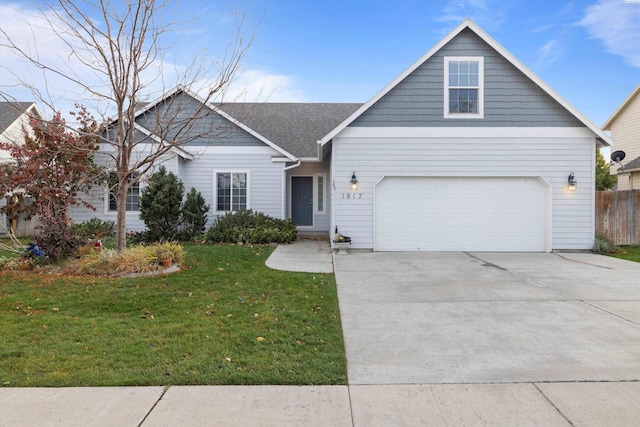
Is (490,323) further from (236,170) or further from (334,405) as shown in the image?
(236,170)

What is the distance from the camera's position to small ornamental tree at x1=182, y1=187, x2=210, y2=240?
40.6 ft

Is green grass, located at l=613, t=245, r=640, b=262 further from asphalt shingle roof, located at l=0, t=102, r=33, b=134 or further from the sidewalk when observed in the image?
asphalt shingle roof, located at l=0, t=102, r=33, b=134

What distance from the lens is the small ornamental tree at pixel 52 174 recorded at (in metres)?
8.15

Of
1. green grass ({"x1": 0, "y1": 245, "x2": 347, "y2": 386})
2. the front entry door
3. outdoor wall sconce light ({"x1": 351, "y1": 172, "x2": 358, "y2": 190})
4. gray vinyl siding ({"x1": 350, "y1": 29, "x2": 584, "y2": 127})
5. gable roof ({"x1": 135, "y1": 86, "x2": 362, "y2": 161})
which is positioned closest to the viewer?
green grass ({"x1": 0, "y1": 245, "x2": 347, "y2": 386})

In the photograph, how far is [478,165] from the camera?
10.7 meters

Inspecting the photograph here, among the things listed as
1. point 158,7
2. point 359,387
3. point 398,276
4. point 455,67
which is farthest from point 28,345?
point 455,67

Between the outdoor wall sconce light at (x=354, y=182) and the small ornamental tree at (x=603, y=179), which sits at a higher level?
the small ornamental tree at (x=603, y=179)

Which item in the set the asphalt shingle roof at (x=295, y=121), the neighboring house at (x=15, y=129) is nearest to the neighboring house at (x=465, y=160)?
the asphalt shingle roof at (x=295, y=121)

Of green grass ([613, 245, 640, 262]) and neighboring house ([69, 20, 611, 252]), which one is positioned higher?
neighboring house ([69, 20, 611, 252])

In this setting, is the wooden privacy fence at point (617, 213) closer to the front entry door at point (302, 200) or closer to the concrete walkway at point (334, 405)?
the front entry door at point (302, 200)

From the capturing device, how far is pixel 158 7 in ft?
24.7

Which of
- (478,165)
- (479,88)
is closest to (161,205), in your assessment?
(478,165)

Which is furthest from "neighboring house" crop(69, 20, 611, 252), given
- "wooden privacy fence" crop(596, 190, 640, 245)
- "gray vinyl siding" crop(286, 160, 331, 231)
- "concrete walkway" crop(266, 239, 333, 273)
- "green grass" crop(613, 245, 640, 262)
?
"gray vinyl siding" crop(286, 160, 331, 231)

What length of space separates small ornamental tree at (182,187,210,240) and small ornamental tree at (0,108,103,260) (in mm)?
2705
